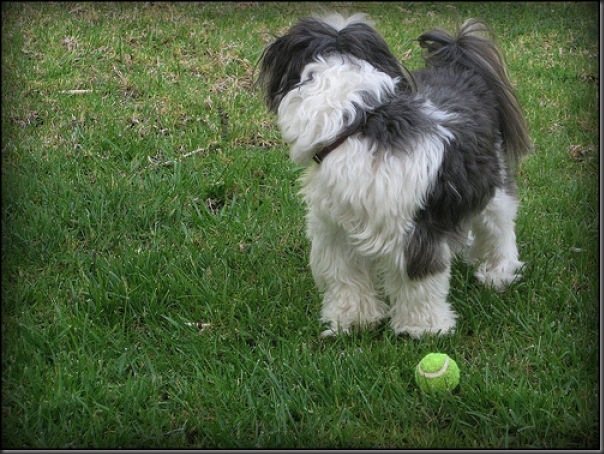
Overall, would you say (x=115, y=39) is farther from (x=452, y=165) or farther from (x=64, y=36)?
(x=452, y=165)

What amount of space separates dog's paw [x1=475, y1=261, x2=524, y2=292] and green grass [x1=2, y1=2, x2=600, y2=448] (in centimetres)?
7

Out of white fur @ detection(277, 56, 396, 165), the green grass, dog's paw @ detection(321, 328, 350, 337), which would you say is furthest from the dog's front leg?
white fur @ detection(277, 56, 396, 165)

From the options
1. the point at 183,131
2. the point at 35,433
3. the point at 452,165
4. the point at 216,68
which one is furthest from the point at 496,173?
the point at 216,68

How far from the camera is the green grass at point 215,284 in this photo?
3182 millimetres

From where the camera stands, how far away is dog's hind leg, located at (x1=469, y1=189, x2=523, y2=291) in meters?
4.05

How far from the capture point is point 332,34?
3.28m

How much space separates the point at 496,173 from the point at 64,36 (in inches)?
197

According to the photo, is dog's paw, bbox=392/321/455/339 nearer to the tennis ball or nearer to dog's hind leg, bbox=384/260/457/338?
dog's hind leg, bbox=384/260/457/338

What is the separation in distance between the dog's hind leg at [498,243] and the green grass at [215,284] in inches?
3.5

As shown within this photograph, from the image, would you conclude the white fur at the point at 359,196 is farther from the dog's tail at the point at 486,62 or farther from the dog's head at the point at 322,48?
the dog's tail at the point at 486,62

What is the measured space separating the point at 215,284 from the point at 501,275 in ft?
5.20

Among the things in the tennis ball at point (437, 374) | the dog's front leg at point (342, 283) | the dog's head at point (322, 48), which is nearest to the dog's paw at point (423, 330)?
the dog's front leg at point (342, 283)

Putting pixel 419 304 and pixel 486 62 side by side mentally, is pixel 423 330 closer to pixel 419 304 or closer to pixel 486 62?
pixel 419 304

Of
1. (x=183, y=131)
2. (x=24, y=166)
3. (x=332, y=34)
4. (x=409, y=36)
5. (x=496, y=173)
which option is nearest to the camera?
(x=332, y=34)
